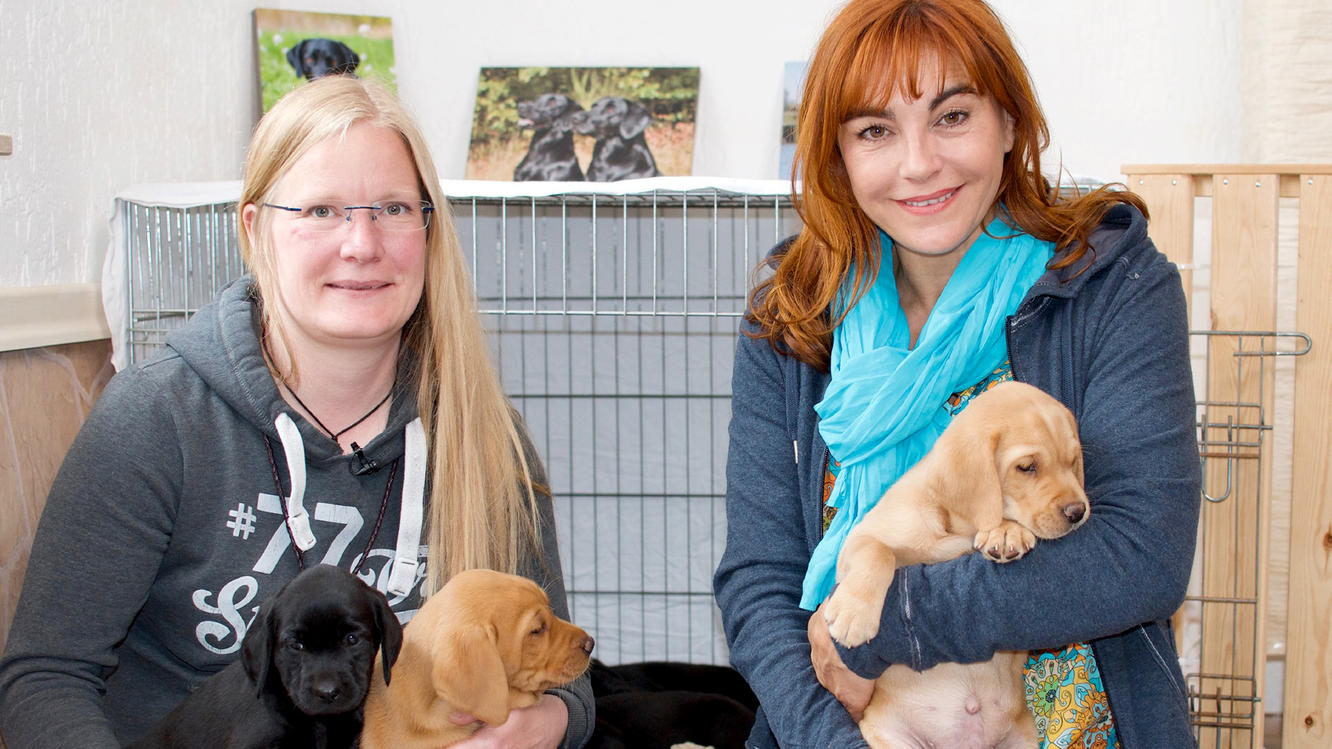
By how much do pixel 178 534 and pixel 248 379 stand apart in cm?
27

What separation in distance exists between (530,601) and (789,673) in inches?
16.9

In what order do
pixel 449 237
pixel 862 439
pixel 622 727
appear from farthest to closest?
pixel 622 727 → pixel 449 237 → pixel 862 439

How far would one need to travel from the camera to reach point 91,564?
5.64ft

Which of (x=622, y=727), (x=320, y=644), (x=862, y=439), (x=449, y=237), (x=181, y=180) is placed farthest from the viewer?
(x=181, y=180)

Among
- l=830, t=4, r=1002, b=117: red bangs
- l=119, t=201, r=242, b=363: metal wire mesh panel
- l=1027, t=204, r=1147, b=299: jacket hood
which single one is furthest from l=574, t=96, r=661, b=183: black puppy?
l=1027, t=204, r=1147, b=299: jacket hood

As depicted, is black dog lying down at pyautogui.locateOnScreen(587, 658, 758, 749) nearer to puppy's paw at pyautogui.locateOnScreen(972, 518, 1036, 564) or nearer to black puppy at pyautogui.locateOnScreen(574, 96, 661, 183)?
puppy's paw at pyautogui.locateOnScreen(972, 518, 1036, 564)

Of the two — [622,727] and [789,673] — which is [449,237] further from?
[622,727]

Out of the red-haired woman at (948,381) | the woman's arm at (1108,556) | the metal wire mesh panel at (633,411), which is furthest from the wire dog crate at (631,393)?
the woman's arm at (1108,556)

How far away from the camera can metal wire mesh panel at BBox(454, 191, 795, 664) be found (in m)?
4.03

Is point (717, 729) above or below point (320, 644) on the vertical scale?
below

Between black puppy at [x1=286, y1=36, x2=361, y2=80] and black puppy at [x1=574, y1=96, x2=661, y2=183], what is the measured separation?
84 cm

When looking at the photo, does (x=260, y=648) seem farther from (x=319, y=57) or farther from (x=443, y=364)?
(x=319, y=57)

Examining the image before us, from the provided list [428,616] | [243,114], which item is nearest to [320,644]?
[428,616]

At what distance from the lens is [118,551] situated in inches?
68.1
